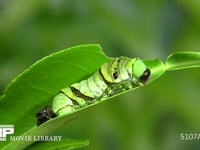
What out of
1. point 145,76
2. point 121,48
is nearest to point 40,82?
point 145,76

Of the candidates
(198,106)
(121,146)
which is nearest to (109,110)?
(121,146)

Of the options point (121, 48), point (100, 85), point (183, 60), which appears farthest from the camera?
point (121, 48)

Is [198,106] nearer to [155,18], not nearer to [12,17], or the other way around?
[155,18]

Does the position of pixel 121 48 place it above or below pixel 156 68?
above

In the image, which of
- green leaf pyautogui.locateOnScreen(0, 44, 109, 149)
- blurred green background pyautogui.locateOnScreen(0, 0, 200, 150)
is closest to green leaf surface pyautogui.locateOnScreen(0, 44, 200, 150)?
green leaf pyautogui.locateOnScreen(0, 44, 109, 149)
